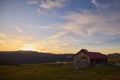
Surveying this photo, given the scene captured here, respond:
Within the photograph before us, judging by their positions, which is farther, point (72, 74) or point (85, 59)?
point (85, 59)

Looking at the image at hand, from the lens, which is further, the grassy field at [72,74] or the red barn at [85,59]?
the red barn at [85,59]

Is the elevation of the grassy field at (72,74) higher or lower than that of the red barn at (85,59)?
lower

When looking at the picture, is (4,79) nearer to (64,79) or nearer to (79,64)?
(64,79)

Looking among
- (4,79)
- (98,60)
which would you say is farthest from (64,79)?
(98,60)

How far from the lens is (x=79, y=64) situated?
63781mm

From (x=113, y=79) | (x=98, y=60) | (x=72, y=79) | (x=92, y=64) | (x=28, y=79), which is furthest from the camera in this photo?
(x=98, y=60)

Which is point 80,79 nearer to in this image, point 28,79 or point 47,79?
point 47,79

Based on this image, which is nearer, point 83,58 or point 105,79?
point 105,79

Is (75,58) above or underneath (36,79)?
above

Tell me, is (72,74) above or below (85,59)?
below

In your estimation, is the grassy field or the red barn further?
the red barn

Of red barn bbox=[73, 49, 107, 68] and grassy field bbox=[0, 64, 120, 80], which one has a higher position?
red barn bbox=[73, 49, 107, 68]

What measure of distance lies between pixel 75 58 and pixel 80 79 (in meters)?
33.9

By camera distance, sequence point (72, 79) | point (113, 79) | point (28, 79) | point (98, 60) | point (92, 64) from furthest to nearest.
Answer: point (98, 60)
point (92, 64)
point (28, 79)
point (72, 79)
point (113, 79)
